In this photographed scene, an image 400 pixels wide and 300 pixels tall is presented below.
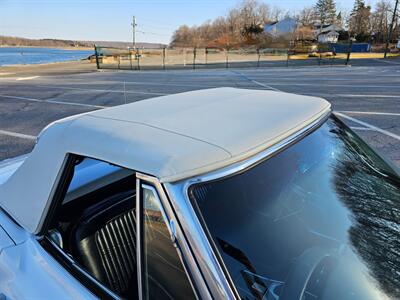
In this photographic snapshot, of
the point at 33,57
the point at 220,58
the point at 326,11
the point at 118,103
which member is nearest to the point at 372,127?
the point at 118,103

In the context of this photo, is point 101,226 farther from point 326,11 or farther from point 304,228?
point 326,11

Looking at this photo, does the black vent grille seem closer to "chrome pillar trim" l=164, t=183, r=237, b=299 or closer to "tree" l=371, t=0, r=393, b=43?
"chrome pillar trim" l=164, t=183, r=237, b=299

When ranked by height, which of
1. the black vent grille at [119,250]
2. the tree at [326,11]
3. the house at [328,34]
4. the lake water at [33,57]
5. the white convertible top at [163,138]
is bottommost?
the lake water at [33,57]

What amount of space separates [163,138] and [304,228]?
26.6 inches

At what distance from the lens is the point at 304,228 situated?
1277 millimetres

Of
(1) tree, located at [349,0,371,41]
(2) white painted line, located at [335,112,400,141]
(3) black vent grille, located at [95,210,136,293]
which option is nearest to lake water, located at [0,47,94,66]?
(2) white painted line, located at [335,112,400,141]

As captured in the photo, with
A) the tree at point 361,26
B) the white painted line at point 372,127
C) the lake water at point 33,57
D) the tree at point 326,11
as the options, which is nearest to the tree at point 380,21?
the tree at point 361,26

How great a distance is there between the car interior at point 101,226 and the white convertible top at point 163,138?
14 centimetres

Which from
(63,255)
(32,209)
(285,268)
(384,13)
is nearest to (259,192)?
(285,268)

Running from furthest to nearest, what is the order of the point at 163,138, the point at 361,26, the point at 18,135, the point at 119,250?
the point at 361,26 → the point at 18,135 → the point at 119,250 → the point at 163,138

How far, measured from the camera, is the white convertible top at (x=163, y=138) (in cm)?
105

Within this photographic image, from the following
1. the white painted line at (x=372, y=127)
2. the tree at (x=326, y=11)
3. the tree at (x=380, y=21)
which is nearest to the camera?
the white painted line at (x=372, y=127)

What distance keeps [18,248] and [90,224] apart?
33 centimetres

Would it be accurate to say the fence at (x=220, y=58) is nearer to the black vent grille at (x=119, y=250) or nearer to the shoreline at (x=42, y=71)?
the shoreline at (x=42, y=71)
